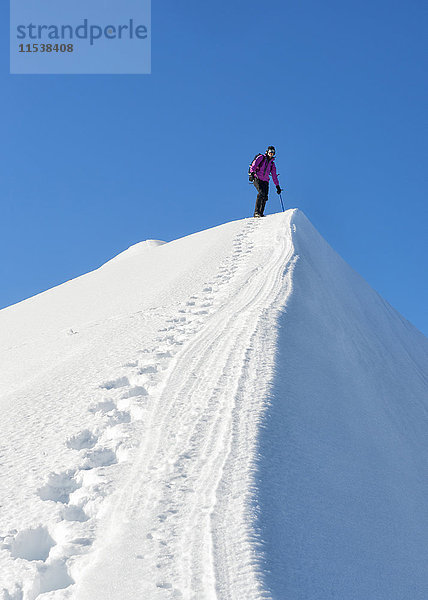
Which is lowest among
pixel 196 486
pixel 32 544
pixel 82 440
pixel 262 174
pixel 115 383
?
pixel 32 544

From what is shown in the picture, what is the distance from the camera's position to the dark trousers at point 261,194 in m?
10.7

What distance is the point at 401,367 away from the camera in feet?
16.5

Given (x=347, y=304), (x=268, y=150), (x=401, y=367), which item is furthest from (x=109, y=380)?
(x=268, y=150)

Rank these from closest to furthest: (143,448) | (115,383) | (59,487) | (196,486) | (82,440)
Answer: (196,486), (59,487), (143,448), (82,440), (115,383)

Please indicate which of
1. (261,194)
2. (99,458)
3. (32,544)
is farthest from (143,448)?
(261,194)

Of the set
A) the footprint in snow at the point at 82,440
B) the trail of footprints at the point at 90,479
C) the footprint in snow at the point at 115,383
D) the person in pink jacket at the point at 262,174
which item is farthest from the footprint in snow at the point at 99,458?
the person in pink jacket at the point at 262,174

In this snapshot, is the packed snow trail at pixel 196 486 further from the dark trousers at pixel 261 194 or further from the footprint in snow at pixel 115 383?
the dark trousers at pixel 261 194

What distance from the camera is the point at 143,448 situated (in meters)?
2.48

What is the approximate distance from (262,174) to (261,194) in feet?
1.32

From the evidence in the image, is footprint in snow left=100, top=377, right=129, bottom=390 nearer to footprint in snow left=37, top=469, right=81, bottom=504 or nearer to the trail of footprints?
the trail of footprints

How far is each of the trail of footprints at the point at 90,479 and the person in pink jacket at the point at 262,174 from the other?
7043 millimetres

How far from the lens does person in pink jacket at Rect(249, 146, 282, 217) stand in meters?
10.6

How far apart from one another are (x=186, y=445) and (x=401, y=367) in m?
3.22

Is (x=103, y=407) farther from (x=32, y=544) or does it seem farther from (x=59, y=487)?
(x=32, y=544)
